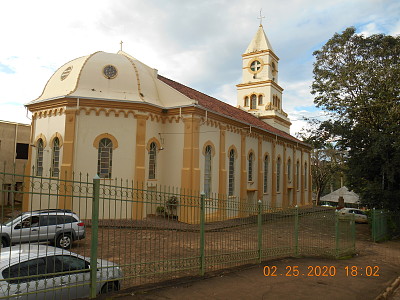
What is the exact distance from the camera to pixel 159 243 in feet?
22.3

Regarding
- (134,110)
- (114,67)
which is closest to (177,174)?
(134,110)

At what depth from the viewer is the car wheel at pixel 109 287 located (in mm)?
5832

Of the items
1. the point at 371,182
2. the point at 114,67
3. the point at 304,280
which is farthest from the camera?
the point at 371,182

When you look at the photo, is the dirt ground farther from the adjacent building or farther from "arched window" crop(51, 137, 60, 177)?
the adjacent building

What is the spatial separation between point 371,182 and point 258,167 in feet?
26.5

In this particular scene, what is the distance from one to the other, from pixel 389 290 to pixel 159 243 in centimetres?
541

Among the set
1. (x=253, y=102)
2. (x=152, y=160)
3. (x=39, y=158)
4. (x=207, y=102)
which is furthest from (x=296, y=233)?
(x=253, y=102)

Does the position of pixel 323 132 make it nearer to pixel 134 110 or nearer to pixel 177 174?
pixel 177 174

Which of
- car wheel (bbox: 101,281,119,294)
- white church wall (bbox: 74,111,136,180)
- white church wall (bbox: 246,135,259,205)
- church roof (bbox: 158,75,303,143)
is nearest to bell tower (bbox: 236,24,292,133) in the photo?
church roof (bbox: 158,75,303,143)

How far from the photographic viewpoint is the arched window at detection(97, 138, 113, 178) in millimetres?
16812

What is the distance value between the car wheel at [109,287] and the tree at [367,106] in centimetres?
1548

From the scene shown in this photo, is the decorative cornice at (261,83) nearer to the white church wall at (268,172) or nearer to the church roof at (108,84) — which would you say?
the white church wall at (268,172)

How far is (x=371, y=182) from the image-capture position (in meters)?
19.0
